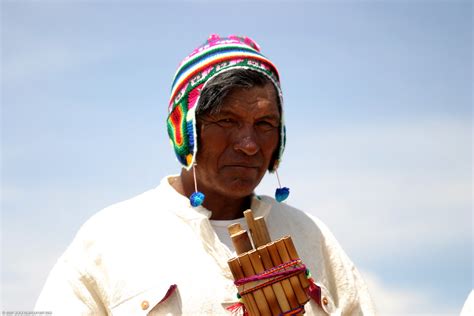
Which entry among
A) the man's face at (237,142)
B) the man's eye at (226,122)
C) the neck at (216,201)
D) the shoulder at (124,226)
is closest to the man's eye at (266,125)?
the man's face at (237,142)

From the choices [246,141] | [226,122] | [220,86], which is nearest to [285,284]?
[246,141]

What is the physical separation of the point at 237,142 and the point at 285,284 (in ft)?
2.73

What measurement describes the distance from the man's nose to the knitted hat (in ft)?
0.71

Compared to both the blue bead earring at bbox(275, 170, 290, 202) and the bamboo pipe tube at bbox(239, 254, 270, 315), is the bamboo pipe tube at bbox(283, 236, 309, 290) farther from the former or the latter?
the blue bead earring at bbox(275, 170, 290, 202)

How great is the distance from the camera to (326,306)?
464cm

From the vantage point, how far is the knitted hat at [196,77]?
4.53 metres

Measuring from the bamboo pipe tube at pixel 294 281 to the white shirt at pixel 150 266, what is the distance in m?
0.53

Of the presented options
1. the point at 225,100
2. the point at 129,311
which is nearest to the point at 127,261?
the point at 129,311

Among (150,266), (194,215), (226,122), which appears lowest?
(150,266)

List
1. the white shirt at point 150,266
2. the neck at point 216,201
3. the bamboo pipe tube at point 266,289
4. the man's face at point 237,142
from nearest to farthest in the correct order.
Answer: the bamboo pipe tube at point 266,289 → the white shirt at point 150,266 → the man's face at point 237,142 → the neck at point 216,201

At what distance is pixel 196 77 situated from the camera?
457 centimetres

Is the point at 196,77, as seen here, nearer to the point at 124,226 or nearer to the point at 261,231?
the point at 124,226

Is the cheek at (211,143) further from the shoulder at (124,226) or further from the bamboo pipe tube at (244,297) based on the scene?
the bamboo pipe tube at (244,297)

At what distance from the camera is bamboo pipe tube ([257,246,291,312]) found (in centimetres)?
390
